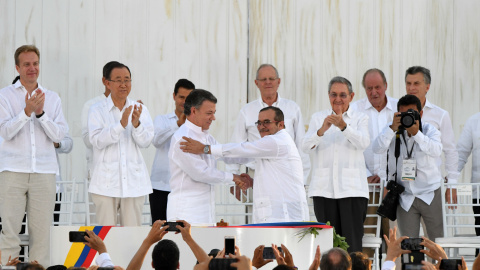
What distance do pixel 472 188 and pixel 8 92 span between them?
13.7 ft

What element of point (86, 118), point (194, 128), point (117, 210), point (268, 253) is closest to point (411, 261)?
point (268, 253)

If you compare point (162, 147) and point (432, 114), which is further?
point (162, 147)

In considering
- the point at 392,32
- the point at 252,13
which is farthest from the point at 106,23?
the point at 392,32

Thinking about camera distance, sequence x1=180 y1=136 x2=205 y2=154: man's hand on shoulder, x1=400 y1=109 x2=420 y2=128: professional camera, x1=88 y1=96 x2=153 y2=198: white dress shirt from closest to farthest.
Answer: x1=180 y1=136 x2=205 y2=154: man's hand on shoulder < x1=88 y1=96 x2=153 y2=198: white dress shirt < x1=400 y1=109 x2=420 y2=128: professional camera

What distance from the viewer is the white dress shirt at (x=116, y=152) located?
8.34 m

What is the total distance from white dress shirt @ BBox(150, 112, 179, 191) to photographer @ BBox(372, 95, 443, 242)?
188 centimetres

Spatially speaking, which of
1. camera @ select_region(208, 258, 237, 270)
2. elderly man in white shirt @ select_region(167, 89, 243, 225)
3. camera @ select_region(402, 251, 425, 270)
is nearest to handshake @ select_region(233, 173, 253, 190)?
elderly man in white shirt @ select_region(167, 89, 243, 225)

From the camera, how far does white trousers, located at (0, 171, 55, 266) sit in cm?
822

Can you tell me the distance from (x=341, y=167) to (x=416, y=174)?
678mm

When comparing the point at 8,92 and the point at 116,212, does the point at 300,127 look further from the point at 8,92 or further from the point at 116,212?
the point at 8,92

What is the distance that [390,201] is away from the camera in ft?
28.6

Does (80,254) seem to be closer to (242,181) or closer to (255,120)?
(242,181)

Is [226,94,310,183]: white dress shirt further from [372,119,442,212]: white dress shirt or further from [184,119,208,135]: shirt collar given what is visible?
[184,119,208,135]: shirt collar

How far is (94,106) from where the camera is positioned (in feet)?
28.2
